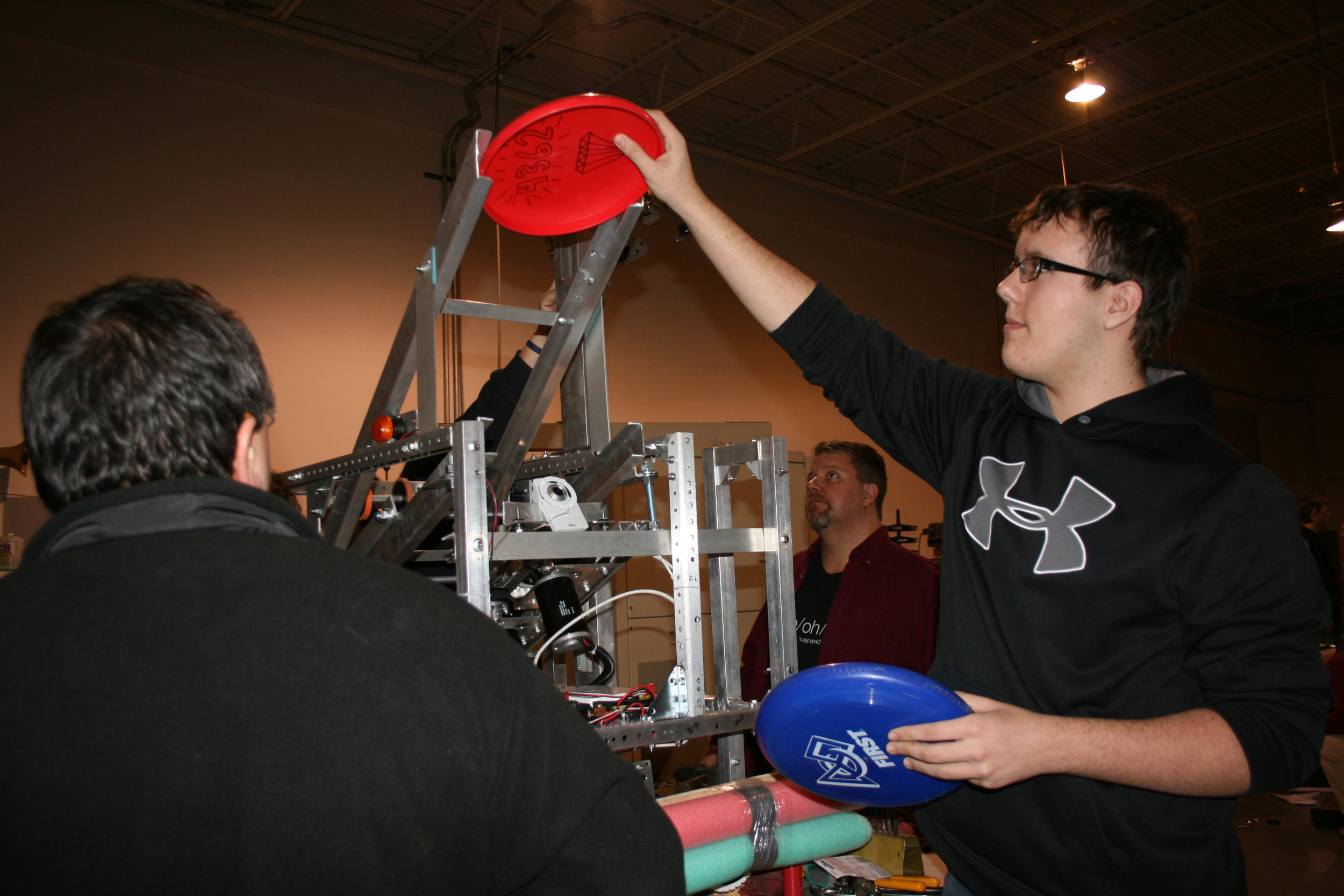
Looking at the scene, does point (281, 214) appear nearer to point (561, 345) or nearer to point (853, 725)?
point (561, 345)

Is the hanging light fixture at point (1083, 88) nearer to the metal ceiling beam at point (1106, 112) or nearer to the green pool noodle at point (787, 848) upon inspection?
the metal ceiling beam at point (1106, 112)

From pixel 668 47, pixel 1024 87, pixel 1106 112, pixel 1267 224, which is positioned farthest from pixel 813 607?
pixel 1267 224

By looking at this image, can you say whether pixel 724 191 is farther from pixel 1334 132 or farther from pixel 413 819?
pixel 413 819

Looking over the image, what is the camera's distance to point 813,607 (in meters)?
3.61

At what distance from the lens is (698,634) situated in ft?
6.20

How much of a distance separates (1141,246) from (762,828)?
1.25m

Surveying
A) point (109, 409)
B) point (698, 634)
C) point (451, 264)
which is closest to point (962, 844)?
point (698, 634)

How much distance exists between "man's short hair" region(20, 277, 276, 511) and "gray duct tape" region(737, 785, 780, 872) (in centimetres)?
124

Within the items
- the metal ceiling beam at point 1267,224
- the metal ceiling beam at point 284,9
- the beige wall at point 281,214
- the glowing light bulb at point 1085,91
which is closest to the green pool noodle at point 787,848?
the beige wall at point 281,214

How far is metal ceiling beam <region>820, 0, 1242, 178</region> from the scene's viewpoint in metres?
6.36

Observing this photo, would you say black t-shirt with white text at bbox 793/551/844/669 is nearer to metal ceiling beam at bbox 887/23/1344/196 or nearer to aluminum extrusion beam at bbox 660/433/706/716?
aluminum extrusion beam at bbox 660/433/706/716

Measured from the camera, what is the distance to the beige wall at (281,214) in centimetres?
486

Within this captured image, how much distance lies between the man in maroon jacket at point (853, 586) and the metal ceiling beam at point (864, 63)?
3.97 m

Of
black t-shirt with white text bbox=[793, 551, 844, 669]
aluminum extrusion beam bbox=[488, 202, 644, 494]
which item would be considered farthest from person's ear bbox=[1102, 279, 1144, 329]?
black t-shirt with white text bbox=[793, 551, 844, 669]
